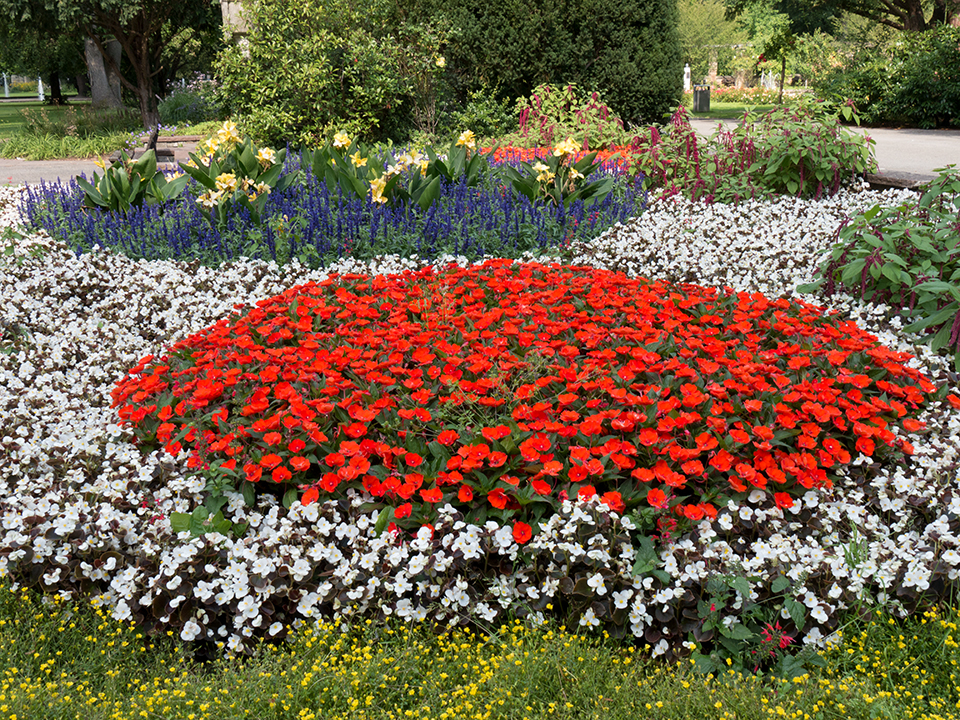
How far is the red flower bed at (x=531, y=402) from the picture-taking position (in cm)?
260

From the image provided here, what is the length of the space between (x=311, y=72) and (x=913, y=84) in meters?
14.1

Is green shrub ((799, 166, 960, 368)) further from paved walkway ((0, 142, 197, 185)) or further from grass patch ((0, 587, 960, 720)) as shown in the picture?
paved walkway ((0, 142, 197, 185))

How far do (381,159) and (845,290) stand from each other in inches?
132

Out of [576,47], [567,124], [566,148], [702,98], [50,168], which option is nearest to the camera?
[566,148]

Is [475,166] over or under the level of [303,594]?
over

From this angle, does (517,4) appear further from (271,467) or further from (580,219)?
(271,467)

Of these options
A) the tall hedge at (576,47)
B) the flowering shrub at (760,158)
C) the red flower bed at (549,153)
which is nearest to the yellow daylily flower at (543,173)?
the red flower bed at (549,153)

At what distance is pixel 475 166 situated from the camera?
603 centimetres

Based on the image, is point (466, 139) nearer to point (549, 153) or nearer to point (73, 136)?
point (549, 153)

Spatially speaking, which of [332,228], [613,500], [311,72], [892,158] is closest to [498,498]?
[613,500]

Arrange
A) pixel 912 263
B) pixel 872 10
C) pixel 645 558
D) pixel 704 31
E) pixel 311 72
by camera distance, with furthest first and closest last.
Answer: pixel 704 31 → pixel 872 10 → pixel 311 72 → pixel 912 263 → pixel 645 558

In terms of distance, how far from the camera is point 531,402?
298 centimetres

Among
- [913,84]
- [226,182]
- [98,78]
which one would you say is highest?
[98,78]

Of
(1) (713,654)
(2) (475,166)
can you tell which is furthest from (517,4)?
(1) (713,654)
